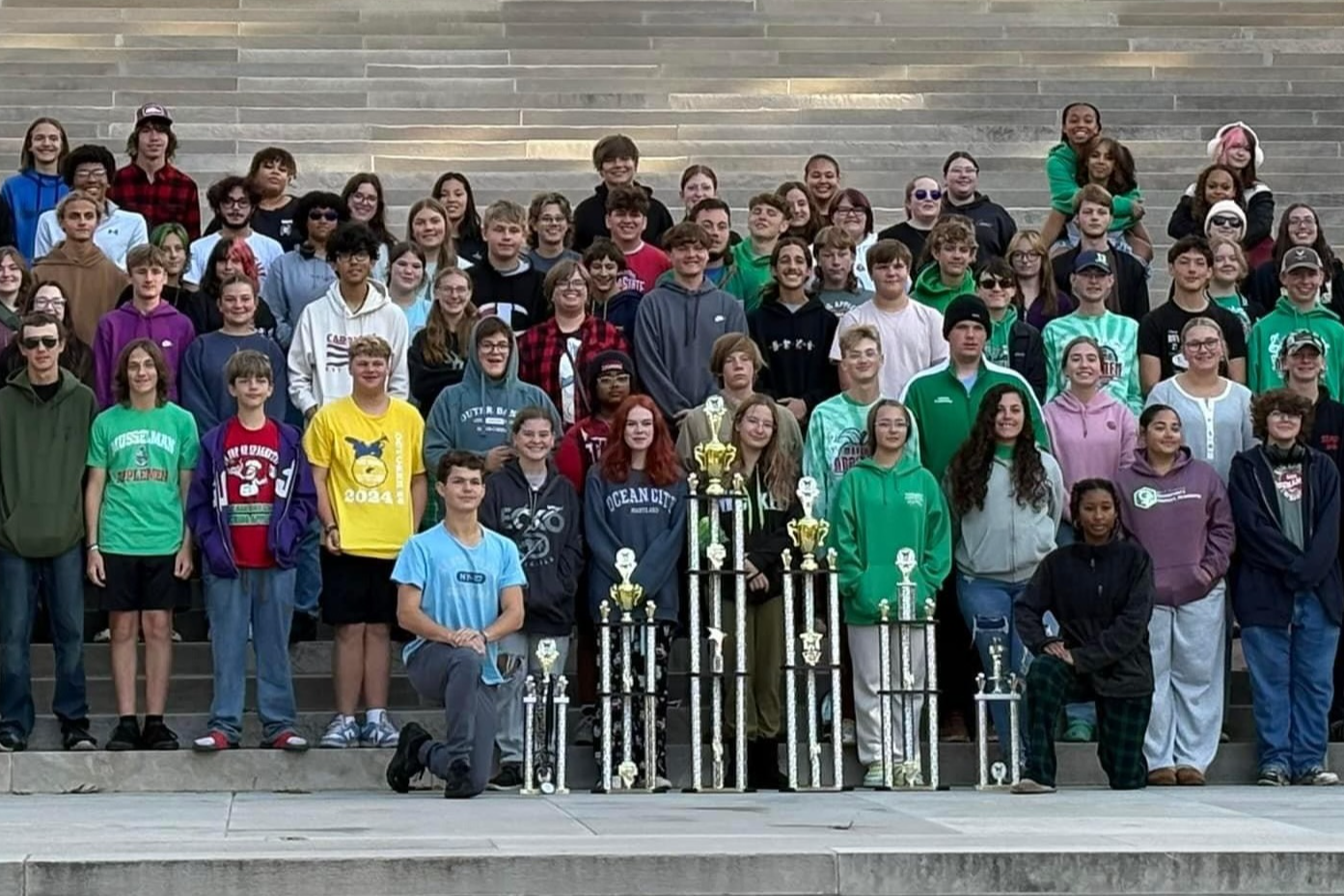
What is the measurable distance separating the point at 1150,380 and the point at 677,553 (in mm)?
3214

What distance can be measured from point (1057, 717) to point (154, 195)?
21.1ft

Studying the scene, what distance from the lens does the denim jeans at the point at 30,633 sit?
12.5m

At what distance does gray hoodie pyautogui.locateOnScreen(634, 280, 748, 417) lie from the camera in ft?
45.1

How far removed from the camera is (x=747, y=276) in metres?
15.1

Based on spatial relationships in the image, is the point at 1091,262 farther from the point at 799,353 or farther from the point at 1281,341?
the point at 799,353

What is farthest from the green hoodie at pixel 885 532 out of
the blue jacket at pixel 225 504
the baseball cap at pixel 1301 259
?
the baseball cap at pixel 1301 259

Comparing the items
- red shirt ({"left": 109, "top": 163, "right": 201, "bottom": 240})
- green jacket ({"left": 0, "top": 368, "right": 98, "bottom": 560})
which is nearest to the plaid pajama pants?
green jacket ({"left": 0, "top": 368, "right": 98, "bottom": 560})

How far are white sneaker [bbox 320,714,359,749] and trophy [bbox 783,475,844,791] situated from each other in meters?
1.96

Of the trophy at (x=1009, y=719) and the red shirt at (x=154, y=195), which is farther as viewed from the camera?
the red shirt at (x=154, y=195)

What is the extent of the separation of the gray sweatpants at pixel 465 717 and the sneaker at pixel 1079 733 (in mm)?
2897

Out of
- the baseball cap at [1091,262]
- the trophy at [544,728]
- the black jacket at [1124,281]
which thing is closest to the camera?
the trophy at [544,728]

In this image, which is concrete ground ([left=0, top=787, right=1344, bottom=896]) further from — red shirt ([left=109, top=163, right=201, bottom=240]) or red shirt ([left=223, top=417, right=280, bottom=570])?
red shirt ([left=109, top=163, right=201, bottom=240])

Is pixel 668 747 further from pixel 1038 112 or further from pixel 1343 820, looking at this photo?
pixel 1038 112

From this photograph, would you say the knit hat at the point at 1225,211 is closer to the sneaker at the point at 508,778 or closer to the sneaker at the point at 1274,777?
the sneaker at the point at 1274,777
